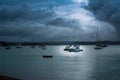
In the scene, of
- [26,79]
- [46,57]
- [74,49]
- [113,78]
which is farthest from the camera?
[74,49]

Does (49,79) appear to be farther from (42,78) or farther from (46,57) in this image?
(46,57)

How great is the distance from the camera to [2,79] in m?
38.8

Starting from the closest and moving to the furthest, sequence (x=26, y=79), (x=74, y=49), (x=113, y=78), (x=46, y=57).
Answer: (x=26, y=79) < (x=113, y=78) < (x=46, y=57) < (x=74, y=49)

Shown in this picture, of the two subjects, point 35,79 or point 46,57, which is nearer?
point 35,79

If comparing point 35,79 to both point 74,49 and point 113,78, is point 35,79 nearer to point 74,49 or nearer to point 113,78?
point 113,78

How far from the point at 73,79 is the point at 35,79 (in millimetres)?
A: 7658

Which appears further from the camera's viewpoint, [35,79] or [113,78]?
[113,78]

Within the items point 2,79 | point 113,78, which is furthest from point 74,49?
point 2,79

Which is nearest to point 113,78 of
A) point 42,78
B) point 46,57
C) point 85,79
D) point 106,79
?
point 106,79

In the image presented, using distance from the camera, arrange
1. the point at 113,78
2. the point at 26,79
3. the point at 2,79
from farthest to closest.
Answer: the point at 113,78 → the point at 26,79 → the point at 2,79

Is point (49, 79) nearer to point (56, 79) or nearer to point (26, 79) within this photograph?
point (56, 79)

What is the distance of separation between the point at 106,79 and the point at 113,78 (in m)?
2.29

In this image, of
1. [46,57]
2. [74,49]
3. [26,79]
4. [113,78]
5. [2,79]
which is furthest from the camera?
[74,49]

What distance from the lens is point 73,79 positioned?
180 feet
